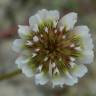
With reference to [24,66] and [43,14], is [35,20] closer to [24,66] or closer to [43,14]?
[43,14]

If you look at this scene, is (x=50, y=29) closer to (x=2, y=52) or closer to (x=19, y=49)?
(x=19, y=49)

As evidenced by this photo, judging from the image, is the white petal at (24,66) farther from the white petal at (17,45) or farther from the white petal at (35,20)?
the white petal at (35,20)

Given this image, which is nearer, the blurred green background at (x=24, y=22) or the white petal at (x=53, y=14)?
the white petal at (x=53, y=14)

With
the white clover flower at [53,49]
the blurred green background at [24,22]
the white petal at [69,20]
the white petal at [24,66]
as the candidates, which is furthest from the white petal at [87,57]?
the blurred green background at [24,22]

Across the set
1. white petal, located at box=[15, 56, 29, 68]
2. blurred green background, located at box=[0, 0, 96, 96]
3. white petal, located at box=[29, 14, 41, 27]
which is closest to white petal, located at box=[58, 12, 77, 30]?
white petal, located at box=[29, 14, 41, 27]

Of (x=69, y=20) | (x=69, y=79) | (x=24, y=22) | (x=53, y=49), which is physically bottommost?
(x=24, y=22)

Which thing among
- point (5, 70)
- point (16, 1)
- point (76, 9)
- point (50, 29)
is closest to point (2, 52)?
point (5, 70)

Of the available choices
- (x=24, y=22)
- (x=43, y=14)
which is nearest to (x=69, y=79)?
(x=43, y=14)
